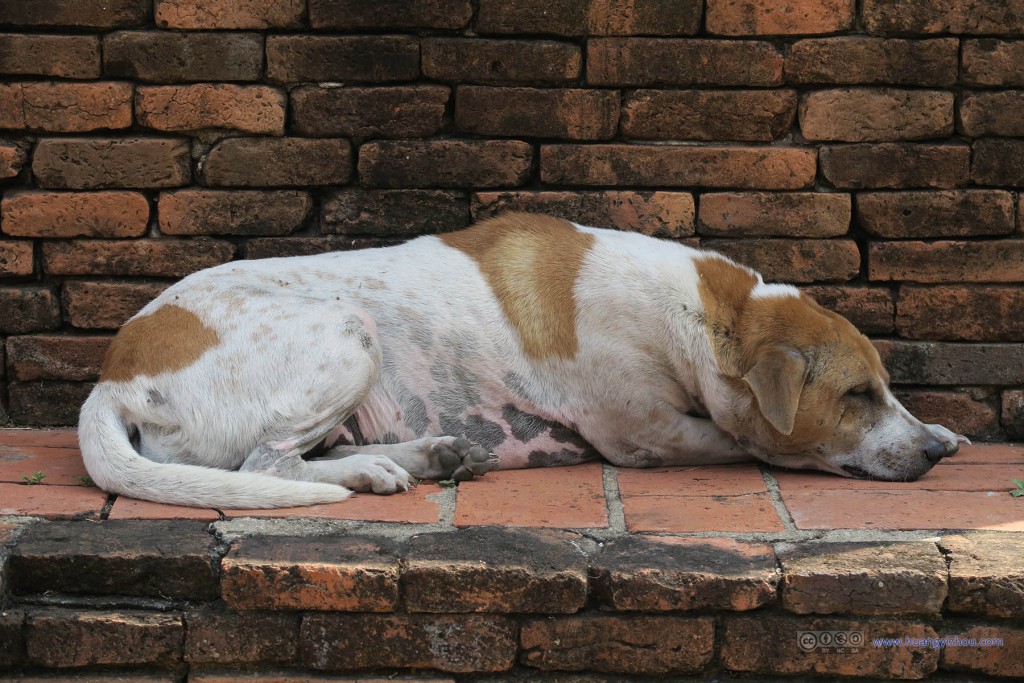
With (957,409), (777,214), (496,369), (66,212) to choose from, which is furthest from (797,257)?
→ (66,212)

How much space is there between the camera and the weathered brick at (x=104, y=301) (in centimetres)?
428

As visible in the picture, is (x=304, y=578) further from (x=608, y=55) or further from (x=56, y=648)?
(x=608, y=55)

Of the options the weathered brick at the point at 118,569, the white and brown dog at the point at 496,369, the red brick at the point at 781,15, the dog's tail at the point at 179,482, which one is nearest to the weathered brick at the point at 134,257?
the white and brown dog at the point at 496,369

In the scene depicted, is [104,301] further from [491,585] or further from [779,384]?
[779,384]

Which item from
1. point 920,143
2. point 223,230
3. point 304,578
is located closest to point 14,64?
point 223,230

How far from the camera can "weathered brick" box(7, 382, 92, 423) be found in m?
4.35

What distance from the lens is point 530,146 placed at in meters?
4.23

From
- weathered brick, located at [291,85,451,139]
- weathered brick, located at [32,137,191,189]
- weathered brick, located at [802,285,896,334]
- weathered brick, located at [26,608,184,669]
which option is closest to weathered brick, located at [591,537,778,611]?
weathered brick, located at [26,608,184,669]

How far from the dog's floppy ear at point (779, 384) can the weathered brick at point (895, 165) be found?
0.93m

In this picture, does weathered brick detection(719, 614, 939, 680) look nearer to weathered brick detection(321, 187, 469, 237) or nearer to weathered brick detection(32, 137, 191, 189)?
weathered brick detection(321, 187, 469, 237)

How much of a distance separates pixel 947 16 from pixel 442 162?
193cm

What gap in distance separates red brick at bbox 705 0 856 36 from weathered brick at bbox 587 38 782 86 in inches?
2.7

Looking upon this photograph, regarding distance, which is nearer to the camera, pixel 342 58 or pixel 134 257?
pixel 342 58

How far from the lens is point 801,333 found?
3.79 m
